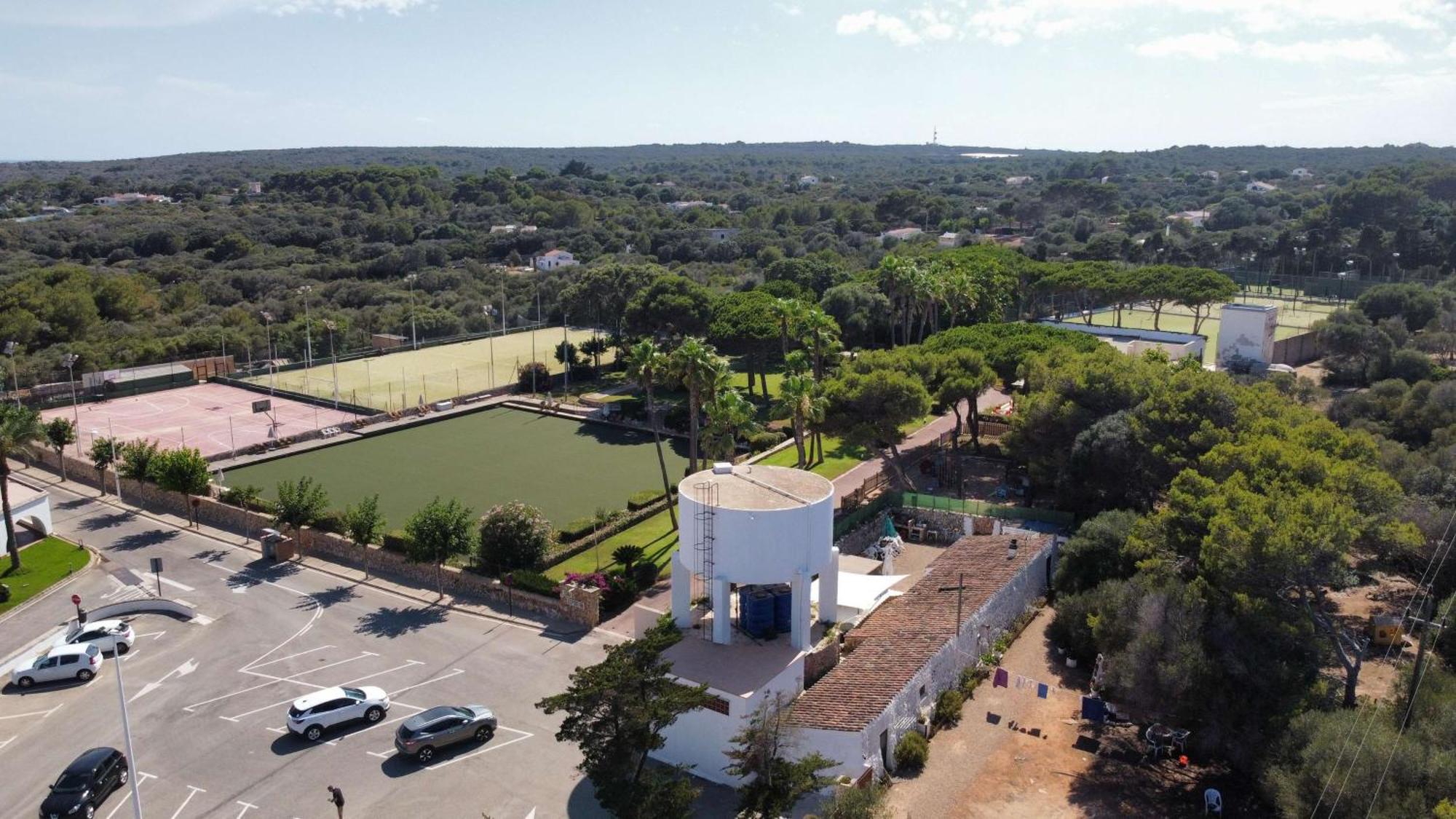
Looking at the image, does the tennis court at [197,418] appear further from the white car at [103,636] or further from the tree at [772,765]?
the tree at [772,765]

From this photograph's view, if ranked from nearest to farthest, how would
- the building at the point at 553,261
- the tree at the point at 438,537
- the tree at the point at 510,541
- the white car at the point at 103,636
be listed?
the white car at the point at 103,636, the tree at the point at 438,537, the tree at the point at 510,541, the building at the point at 553,261

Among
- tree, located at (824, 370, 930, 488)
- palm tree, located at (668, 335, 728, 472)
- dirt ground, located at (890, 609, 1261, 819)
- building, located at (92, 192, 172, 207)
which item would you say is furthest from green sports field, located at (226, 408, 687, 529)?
building, located at (92, 192, 172, 207)

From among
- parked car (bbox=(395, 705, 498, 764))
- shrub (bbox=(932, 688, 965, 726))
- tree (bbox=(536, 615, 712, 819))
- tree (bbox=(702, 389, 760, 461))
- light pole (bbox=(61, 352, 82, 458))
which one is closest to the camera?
tree (bbox=(536, 615, 712, 819))

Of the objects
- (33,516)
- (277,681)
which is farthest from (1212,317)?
(33,516)

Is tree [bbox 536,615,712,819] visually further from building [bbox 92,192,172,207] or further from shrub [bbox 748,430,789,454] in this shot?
building [bbox 92,192,172,207]

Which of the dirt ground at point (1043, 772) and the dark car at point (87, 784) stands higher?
the dark car at point (87, 784)

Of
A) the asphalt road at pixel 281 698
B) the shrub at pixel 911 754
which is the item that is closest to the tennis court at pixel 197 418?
the asphalt road at pixel 281 698
